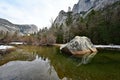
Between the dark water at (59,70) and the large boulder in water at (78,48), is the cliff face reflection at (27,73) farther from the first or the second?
the large boulder in water at (78,48)

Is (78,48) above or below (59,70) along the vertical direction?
above

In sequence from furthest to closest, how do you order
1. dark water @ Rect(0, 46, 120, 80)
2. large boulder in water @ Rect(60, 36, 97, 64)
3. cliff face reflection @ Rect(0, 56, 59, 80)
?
large boulder in water @ Rect(60, 36, 97, 64), dark water @ Rect(0, 46, 120, 80), cliff face reflection @ Rect(0, 56, 59, 80)

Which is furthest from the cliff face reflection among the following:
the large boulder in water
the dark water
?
the large boulder in water

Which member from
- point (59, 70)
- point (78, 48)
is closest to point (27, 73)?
point (59, 70)

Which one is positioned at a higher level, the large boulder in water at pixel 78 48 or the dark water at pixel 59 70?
the large boulder in water at pixel 78 48

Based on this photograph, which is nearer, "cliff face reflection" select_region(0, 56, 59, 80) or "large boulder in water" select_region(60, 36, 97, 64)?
"cliff face reflection" select_region(0, 56, 59, 80)

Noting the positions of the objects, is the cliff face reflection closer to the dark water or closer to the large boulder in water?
the dark water

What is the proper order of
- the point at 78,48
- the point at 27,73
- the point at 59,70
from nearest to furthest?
the point at 27,73
the point at 59,70
the point at 78,48

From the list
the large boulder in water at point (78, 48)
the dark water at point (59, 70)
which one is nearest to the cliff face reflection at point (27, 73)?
the dark water at point (59, 70)

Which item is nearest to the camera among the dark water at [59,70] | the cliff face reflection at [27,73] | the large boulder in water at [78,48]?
the cliff face reflection at [27,73]

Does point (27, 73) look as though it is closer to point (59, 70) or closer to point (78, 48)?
point (59, 70)

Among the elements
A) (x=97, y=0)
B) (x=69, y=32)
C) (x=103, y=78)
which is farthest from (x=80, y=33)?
(x=97, y=0)

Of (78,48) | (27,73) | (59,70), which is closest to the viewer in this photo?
(27,73)

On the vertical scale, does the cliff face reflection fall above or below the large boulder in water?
below
